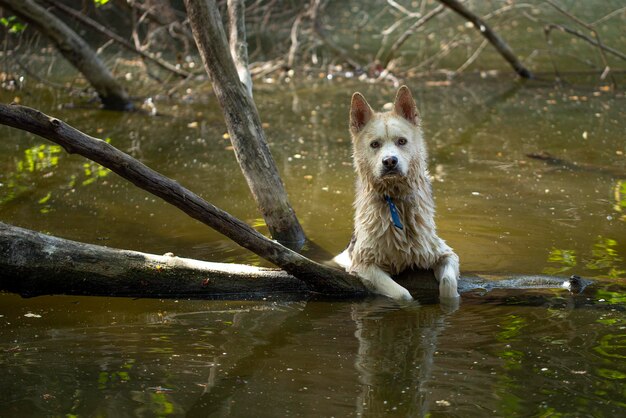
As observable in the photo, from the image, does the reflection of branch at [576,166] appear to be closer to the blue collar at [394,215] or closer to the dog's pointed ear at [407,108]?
the dog's pointed ear at [407,108]

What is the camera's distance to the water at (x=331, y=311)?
194 inches

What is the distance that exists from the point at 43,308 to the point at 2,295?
0.53m

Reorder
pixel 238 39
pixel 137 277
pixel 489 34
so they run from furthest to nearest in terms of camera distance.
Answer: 1. pixel 489 34
2. pixel 238 39
3. pixel 137 277

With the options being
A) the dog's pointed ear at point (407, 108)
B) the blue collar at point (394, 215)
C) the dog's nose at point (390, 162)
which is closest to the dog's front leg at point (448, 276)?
the blue collar at point (394, 215)

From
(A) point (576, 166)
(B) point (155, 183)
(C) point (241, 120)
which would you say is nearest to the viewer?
(B) point (155, 183)

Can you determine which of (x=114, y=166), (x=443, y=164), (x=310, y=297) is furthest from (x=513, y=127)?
(x=114, y=166)

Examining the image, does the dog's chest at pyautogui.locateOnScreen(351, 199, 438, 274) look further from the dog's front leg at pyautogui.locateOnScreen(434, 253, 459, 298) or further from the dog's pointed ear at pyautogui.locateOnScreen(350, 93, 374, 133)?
the dog's pointed ear at pyautogui.locateOnScreen(350, 93, 374, 133)

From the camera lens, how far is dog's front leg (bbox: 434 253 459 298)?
21.6 ft

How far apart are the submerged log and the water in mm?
136

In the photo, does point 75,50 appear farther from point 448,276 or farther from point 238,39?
point 448,276

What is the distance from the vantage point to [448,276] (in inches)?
260

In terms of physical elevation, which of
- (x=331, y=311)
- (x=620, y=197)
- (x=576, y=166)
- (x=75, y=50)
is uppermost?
(x=75, y=50)

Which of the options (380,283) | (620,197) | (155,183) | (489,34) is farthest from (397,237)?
(489,34)

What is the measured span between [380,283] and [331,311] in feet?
1.62
